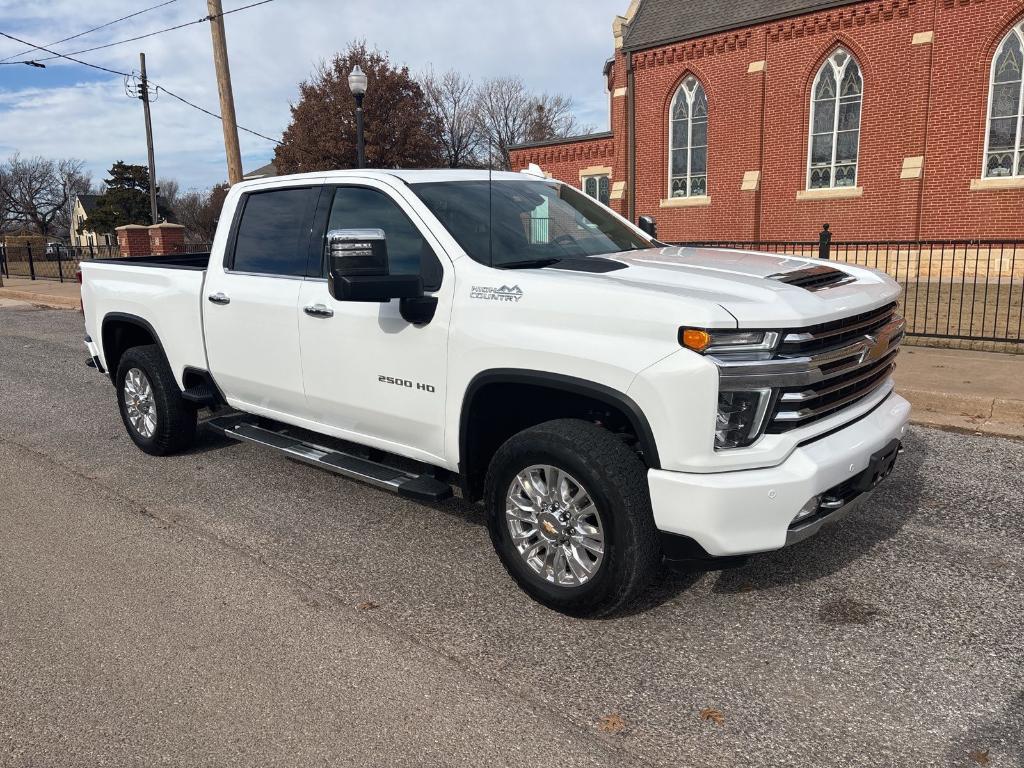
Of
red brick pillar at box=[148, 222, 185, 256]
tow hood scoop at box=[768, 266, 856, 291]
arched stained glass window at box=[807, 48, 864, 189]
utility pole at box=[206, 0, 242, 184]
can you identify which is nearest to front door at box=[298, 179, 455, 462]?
tow hood scoop at box=[768, 266, 856, 291]

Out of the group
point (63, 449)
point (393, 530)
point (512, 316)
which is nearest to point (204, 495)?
point (393, 530)

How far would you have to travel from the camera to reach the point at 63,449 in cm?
650

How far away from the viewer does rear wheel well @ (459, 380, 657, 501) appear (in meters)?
3.67

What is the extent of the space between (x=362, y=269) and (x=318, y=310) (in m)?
0.91

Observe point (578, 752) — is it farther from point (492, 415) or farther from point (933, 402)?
point (933, 402)

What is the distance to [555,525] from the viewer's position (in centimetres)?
348

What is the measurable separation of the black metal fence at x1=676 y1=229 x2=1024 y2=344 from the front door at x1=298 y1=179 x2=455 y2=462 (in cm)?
451

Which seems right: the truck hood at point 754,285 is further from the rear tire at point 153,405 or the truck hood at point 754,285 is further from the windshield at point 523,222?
the rear tire at point 153,405

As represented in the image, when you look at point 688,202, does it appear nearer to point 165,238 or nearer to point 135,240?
point 165,238

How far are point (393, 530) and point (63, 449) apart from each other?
3535 millimetres

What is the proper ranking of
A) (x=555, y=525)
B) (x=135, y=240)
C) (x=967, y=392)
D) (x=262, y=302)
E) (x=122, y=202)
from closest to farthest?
(x=555, y=525)
(x=262, y=302)
(x=967, y=392)
(x=135, y=240)
(x=122, y=202)

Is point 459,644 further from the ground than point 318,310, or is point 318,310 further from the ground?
point 318,310

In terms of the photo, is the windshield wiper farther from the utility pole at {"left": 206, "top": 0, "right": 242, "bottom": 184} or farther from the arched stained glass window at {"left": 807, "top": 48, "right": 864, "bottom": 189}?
the arched stained glass window at {"left": 807, "top": 48, "right": 864, "bottom": 189}

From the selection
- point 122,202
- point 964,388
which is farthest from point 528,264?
point 122,202
